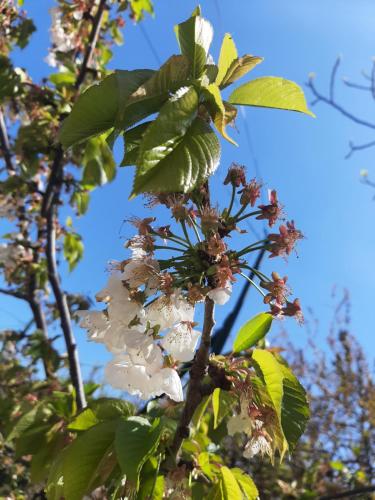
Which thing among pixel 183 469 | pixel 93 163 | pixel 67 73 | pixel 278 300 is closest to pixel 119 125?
pixel 278 300

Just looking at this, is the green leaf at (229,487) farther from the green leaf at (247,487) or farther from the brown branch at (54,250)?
the brown branch at (54,250)

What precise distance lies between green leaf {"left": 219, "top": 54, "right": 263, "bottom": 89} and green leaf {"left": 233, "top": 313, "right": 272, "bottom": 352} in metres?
0.42

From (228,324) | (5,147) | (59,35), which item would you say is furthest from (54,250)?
(59,35)

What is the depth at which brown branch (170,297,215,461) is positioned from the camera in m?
0.85

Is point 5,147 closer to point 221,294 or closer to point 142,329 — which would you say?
point 142,329

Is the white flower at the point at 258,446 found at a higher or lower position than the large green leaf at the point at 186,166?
lower

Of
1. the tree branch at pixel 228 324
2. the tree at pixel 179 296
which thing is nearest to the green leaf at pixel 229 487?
the tree at pixel 179 296

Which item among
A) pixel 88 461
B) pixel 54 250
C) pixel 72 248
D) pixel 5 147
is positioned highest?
pixel 5 147

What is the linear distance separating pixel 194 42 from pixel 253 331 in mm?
519

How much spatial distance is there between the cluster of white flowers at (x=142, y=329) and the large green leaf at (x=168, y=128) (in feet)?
0.65

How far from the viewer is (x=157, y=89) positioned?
2.47ft

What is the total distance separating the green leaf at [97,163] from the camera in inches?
95.2

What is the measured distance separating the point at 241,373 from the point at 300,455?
9.71 feet

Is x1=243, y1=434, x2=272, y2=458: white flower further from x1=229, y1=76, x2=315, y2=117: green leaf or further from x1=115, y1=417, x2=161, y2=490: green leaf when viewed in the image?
x1=229, y1=76, x2=315, y2=117: green leaf
